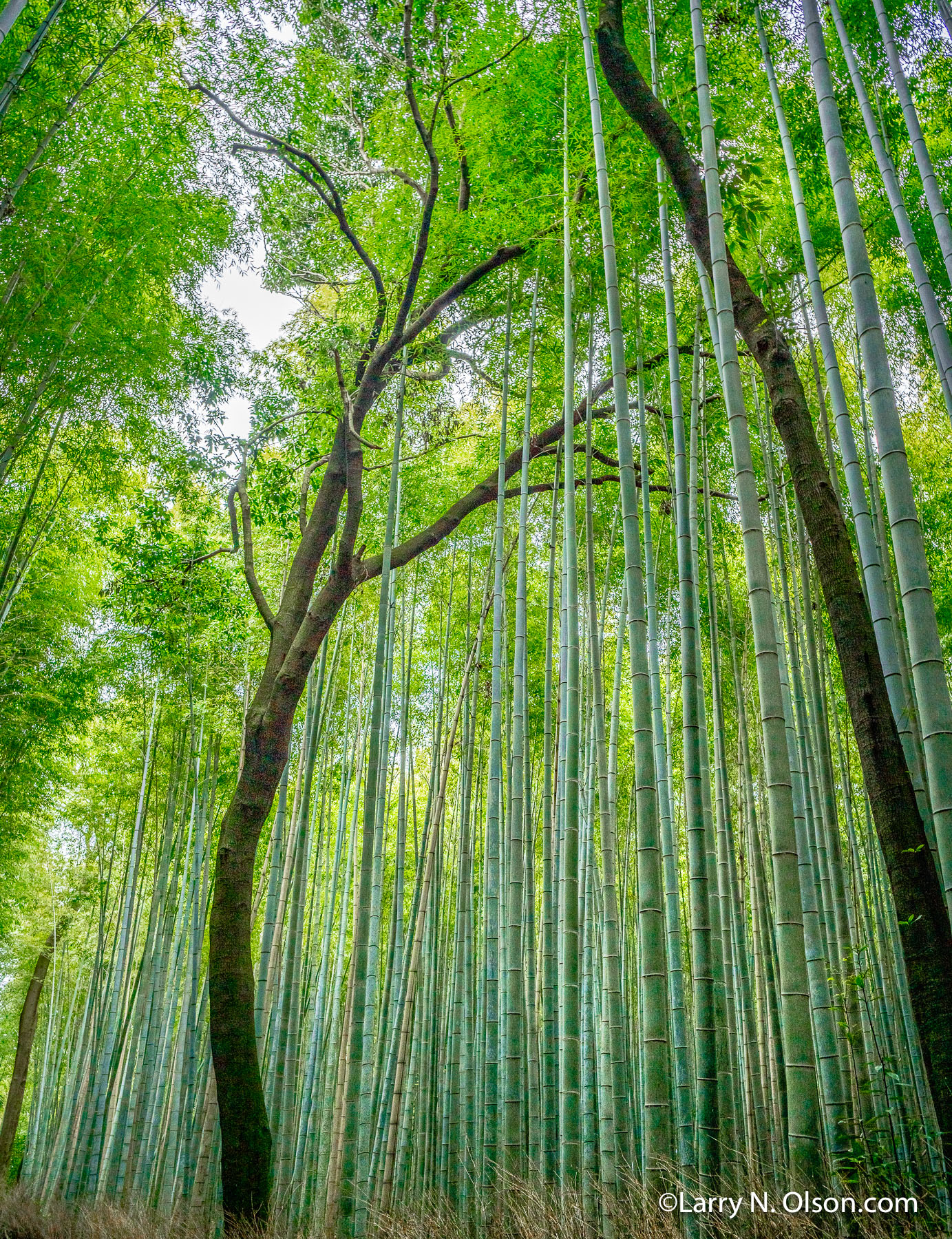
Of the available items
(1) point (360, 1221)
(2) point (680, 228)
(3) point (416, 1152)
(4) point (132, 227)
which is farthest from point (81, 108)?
(3) point (416, 1152)

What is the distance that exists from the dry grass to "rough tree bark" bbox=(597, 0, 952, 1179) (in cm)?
26

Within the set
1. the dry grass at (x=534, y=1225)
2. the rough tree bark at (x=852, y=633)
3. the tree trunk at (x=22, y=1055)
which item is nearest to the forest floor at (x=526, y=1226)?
the dry grass at (x=534, y=1225)

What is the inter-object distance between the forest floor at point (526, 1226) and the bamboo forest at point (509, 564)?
17 mm

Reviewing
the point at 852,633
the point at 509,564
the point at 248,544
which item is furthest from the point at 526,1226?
the point at 509,564

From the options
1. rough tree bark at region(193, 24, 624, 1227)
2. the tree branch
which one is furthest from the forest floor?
the tree branch

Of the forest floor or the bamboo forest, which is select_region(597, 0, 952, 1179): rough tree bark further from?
the forest floor

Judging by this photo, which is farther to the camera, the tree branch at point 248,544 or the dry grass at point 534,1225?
the tree branch at point 248,544

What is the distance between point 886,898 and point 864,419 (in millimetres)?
2367

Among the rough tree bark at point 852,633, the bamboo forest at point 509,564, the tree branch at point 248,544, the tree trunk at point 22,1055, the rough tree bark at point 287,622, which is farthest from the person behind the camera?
the tree trunk at point 22,1055

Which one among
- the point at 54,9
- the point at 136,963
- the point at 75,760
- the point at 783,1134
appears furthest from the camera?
the point at 136,963

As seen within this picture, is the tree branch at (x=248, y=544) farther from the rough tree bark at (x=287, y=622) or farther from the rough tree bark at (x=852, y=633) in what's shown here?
the rough tree bark at (x=852, y=633)

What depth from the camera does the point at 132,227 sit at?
4.41 m

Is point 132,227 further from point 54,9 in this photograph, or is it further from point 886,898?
point 886,898

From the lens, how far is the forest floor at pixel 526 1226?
1.64m
